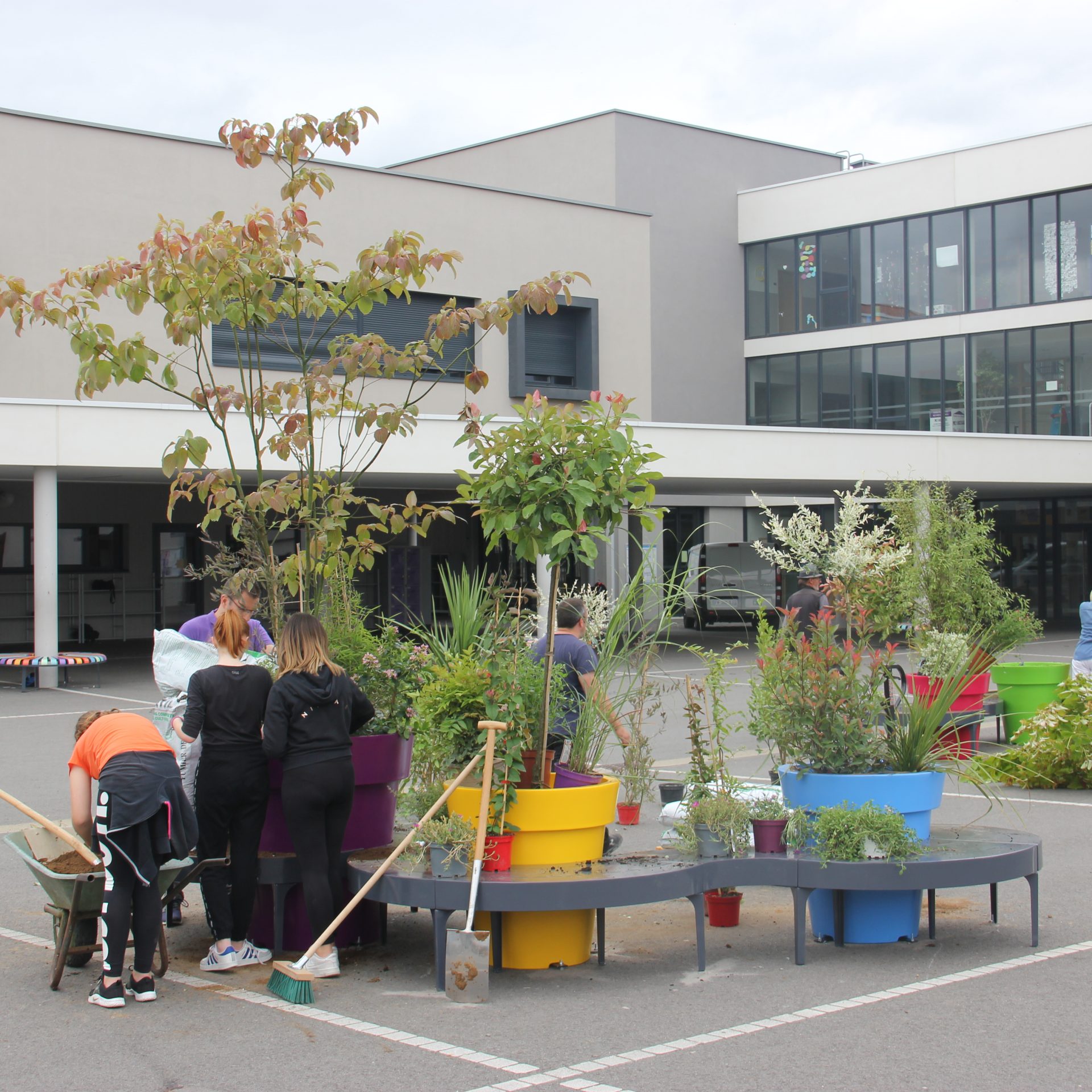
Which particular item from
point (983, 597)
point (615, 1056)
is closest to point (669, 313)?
point (983, 597)

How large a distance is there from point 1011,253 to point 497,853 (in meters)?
29.5

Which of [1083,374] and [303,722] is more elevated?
[1083,374]

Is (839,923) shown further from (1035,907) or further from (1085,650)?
(1085,650)

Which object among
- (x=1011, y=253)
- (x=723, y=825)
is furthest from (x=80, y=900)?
(x=1011, y=253)

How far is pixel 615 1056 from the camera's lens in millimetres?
4840

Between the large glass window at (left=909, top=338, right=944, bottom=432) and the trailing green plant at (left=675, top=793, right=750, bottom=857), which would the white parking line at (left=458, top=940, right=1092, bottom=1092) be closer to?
the trailing green plant at (left=675, top=793, right=750, bottom=857)

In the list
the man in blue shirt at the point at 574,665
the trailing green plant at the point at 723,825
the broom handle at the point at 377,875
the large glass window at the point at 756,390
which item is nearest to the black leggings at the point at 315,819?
the broom handle at the point at 377,875

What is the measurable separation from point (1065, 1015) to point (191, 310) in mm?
5037

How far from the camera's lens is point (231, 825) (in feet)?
19.9

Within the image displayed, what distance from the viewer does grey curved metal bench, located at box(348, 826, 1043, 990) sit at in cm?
562

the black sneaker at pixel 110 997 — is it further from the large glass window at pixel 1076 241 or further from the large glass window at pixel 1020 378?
the large glass window at pixel 1076 241

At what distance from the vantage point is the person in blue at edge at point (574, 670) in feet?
22.4

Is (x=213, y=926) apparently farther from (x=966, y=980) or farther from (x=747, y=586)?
(x=747, y=586)

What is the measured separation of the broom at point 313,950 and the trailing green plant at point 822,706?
5.01 ft
